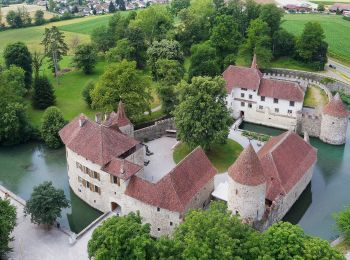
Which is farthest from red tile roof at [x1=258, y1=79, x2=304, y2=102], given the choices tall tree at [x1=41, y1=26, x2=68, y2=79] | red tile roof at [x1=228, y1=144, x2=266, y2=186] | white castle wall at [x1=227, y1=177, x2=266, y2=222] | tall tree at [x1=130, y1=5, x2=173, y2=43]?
tall tree at [x1=41, y1=26, x2=68, y2=79]

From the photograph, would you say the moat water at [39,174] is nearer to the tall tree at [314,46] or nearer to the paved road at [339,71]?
the tall tree at [314,46]

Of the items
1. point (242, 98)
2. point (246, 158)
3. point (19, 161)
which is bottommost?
point (19, 161)

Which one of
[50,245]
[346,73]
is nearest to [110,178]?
[50,245]

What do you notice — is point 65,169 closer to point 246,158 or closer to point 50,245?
point 50,245

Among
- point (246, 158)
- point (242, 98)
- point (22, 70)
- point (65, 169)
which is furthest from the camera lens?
point (22, 70)

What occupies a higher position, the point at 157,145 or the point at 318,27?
the point at 318,27

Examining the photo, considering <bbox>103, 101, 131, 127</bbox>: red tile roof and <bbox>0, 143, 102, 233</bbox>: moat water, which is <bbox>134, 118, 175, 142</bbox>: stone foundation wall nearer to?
<bbox>103, 101, 131, 127</bbox>: red tile roof

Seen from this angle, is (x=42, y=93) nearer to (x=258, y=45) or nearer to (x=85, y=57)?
(x=85, y=57)
